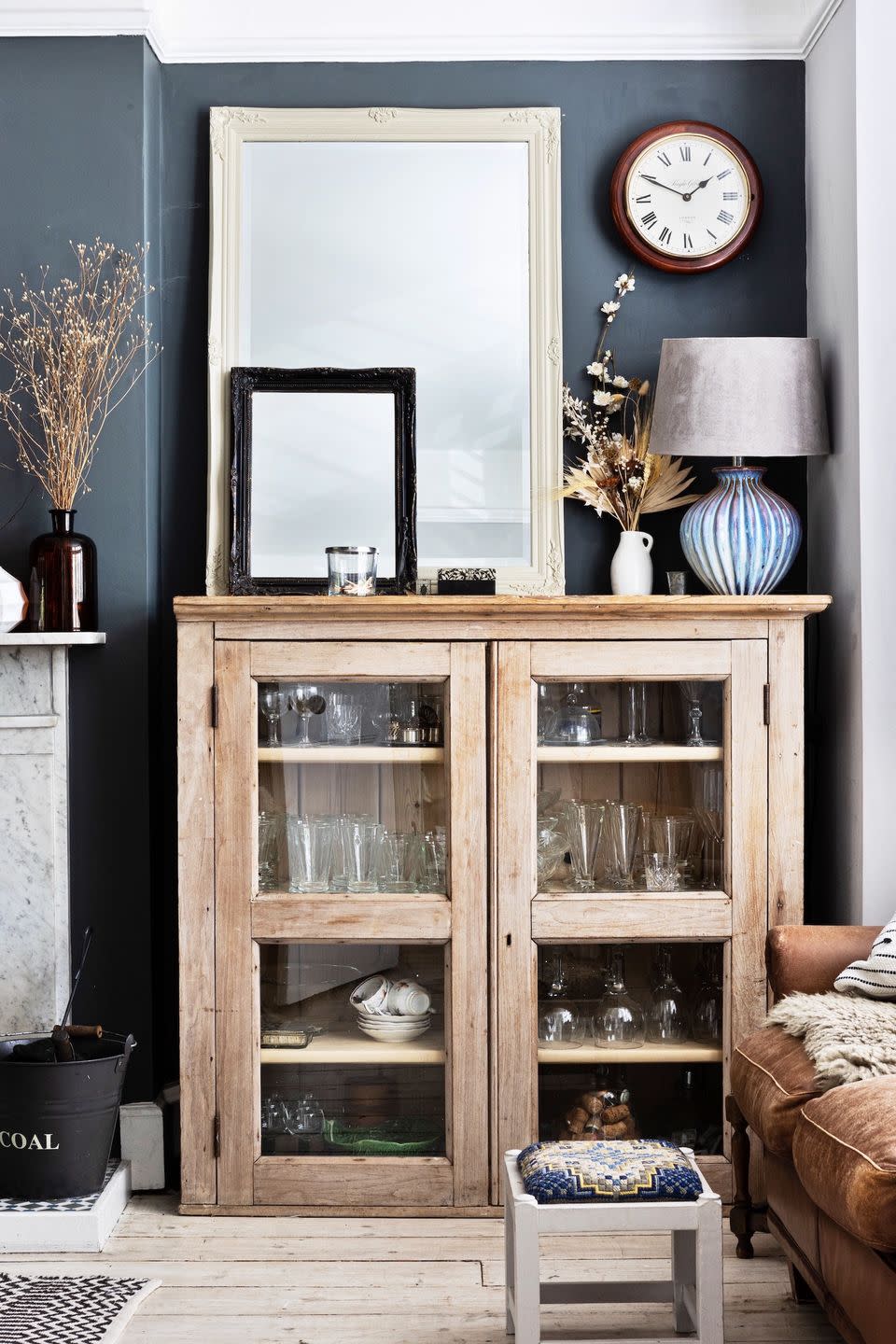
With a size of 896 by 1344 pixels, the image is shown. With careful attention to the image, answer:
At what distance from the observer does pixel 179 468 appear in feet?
10.7

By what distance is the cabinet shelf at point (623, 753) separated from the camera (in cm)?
285

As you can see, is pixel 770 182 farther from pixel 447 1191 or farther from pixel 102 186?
pixel 447 1191

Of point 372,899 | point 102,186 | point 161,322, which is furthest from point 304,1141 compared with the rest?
point 102,186

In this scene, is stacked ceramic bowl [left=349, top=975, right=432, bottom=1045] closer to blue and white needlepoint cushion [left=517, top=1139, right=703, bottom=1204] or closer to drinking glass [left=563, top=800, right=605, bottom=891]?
drinking glass [left=563, top=800, right=605, bottom=891]

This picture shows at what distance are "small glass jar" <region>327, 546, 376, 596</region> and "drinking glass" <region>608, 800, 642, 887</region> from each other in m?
0.75

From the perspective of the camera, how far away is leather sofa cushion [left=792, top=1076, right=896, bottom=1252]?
1728 mm

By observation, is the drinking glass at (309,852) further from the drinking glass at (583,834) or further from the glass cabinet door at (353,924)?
the drinking glass at (583,834)

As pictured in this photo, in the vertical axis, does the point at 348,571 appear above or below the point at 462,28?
below

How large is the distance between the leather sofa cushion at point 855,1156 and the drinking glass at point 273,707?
1.37 m

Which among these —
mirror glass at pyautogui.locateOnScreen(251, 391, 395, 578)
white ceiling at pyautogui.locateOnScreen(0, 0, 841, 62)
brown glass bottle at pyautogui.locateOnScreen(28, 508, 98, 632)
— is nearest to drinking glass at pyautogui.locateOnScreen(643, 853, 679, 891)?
mirror glass at pyautogui.locateOnScreen(251, 391, 395, 578)

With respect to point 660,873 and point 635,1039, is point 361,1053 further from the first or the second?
point 660,873

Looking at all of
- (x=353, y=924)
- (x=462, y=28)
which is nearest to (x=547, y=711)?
(x=353, y=924)

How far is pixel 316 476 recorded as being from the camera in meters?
3.19

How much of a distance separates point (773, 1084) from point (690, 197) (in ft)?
7.09
